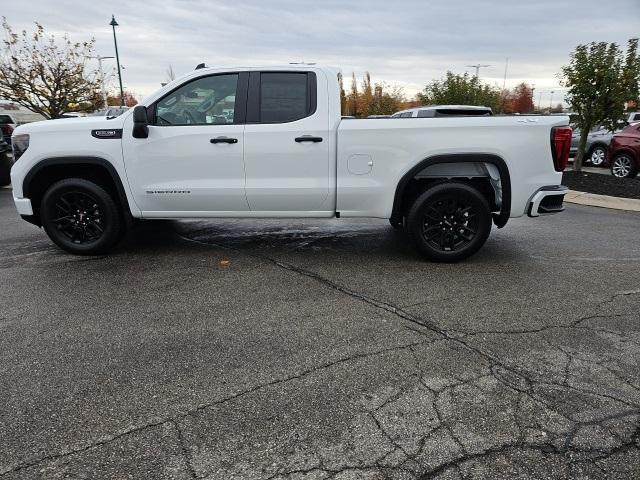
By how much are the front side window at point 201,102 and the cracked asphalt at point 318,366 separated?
1.55m

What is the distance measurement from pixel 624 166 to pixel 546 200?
9662 mm

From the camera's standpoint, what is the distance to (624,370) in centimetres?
321

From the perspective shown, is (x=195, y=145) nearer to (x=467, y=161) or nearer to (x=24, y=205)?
(x=24, y=205)

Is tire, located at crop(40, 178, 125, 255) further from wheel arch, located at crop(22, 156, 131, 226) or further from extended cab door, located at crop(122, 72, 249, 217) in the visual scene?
extended cab door, located at crop(122, 72, 249, 217)

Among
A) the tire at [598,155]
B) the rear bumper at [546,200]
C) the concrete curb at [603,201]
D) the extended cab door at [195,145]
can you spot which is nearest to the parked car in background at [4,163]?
the extended cab door at [195,145]

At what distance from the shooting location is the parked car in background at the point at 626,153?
12.7 metres

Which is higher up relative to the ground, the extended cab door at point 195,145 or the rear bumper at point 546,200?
the extended cab door at point 195,145

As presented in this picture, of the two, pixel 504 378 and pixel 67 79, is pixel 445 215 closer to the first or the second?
pixel 504 378

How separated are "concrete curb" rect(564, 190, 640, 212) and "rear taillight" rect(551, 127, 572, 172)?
506 centimetres

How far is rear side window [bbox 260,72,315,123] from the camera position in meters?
5.24

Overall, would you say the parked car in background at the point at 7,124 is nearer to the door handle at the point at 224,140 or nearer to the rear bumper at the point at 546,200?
the door handle at the point at 224,140

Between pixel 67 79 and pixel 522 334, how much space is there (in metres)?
24.8

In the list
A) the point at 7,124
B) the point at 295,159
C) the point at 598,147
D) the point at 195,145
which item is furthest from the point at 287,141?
the point at 598,147

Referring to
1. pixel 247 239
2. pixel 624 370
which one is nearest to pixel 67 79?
pixel 247 239
